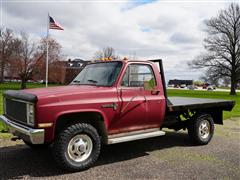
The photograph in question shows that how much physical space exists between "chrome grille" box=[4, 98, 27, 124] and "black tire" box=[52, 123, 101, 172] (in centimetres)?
75

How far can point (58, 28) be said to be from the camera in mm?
19703

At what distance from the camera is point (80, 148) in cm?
529

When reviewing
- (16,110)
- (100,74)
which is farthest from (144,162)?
(16,110)

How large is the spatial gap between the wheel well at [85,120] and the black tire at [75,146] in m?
0.15

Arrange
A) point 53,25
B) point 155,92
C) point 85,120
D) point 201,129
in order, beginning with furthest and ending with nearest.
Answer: point 53,25, point 201,129, point 155,92, point 85,120

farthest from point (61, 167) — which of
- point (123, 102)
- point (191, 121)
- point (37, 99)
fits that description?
point (191, 121)

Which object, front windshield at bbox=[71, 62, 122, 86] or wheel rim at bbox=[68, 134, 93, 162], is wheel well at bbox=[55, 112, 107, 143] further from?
front windshield at bbox=[71, 62, 122, 86]

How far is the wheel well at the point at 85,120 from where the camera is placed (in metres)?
5.21

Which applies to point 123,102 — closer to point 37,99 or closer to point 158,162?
point 158,162

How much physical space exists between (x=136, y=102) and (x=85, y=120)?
1159 mm

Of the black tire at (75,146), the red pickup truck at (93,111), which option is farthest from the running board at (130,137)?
the black tire at (75,146)

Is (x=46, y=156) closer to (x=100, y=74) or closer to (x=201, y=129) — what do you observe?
(x=100, y=74)

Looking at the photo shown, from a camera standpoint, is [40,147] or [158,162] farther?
[40,147]

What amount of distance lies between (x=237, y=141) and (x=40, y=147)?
510cm
